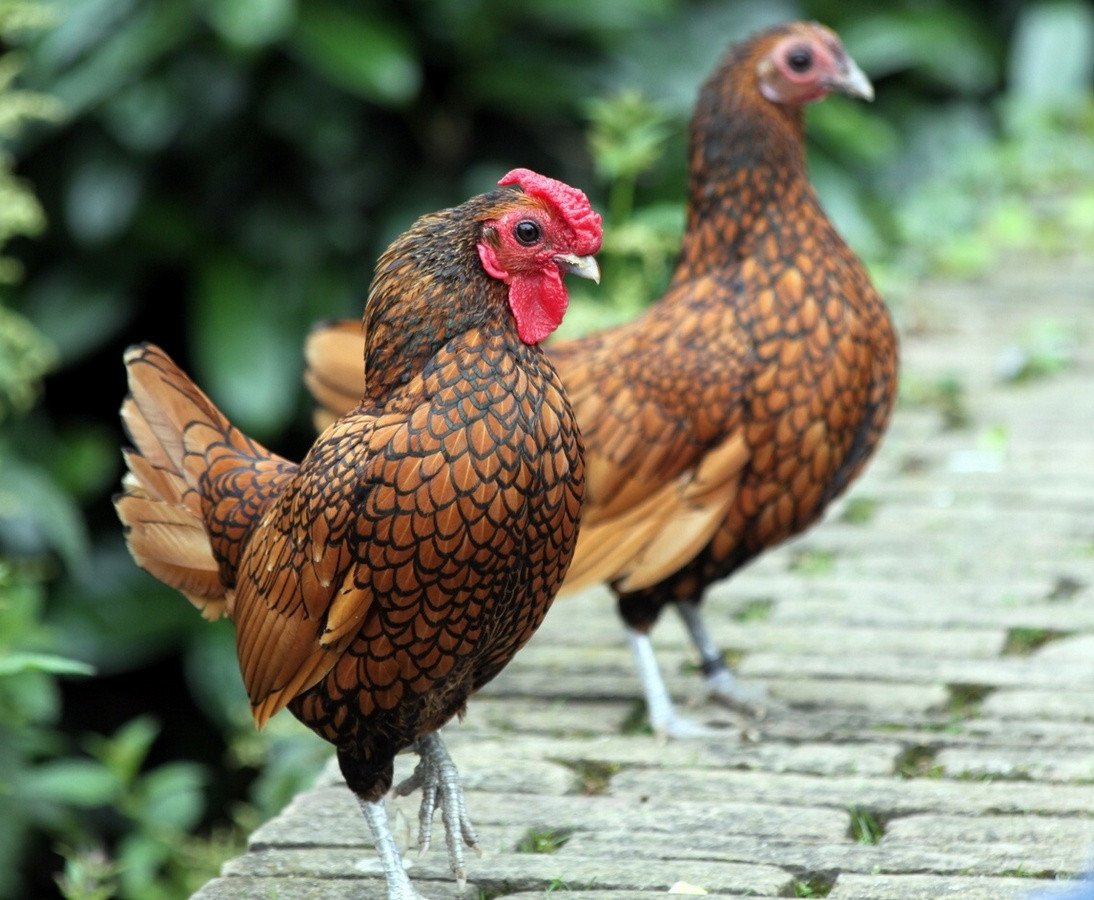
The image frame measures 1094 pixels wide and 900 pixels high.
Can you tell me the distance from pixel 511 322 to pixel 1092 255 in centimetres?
513

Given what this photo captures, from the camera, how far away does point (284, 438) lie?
666 centimetres

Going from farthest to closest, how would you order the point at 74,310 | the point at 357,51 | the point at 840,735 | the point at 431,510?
the point at 74,310
the point at 357,51
the point at 840,735
the point at 431,510

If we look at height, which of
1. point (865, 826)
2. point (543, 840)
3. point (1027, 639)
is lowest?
point (543, 840)

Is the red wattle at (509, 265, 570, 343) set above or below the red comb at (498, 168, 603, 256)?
below

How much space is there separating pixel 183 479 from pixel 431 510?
79 centimetres

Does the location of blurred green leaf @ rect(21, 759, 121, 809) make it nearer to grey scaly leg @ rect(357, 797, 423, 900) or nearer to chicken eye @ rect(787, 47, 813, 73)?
grey scaly leg @ rect(357, 797, 423, 900)

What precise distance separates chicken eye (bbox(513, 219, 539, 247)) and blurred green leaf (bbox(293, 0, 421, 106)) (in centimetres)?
345

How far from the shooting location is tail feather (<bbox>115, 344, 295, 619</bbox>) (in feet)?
10.5

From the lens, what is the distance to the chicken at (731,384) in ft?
12.2

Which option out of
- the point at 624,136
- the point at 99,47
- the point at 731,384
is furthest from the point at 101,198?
the point at 731,384

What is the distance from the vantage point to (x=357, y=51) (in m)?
6.17

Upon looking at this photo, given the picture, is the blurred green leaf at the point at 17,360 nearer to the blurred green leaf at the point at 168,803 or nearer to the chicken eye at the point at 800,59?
the blurred green leaf at the point at 168,803

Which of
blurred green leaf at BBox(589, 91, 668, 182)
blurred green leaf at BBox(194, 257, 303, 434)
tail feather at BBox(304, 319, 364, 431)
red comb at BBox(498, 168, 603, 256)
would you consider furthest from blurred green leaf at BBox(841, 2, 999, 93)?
red comb at BBox(498, 168, 603, 256)

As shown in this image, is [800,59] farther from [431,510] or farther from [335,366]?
[431,510]
